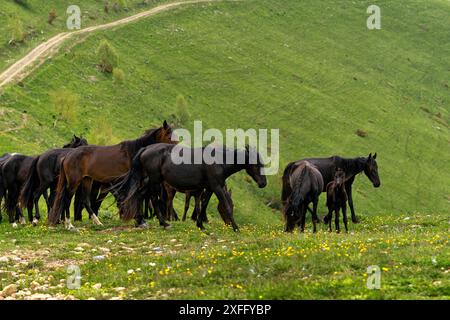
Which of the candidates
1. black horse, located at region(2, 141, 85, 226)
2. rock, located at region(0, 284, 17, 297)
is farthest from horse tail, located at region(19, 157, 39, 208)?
rock, located at region(0, 284, 17, 297)

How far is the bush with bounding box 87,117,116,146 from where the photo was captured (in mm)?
55781

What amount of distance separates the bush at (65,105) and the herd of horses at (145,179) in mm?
36014

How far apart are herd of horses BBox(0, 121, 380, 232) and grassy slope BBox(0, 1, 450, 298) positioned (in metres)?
1.32

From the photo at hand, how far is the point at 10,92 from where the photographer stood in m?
61.8

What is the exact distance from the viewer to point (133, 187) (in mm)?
23125

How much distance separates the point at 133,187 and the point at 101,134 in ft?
115

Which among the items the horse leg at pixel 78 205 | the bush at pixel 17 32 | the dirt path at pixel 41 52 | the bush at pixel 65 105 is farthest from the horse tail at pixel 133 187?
the bush at pixel 17 32

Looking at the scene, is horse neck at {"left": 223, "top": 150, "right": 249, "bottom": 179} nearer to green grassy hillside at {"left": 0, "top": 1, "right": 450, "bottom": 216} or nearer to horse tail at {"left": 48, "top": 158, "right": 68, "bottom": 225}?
horse tail at {"left": 48, "top": 158, "right": 68, "bottom": 225}

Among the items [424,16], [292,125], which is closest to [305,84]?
[292,125]

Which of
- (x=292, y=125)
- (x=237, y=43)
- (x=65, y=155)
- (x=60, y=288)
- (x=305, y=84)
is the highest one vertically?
(x=237, y=43)

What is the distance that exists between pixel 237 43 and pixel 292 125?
2389 centimetres

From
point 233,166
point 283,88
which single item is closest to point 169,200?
point 233,166

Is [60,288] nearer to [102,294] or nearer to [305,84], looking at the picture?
[102,294]
